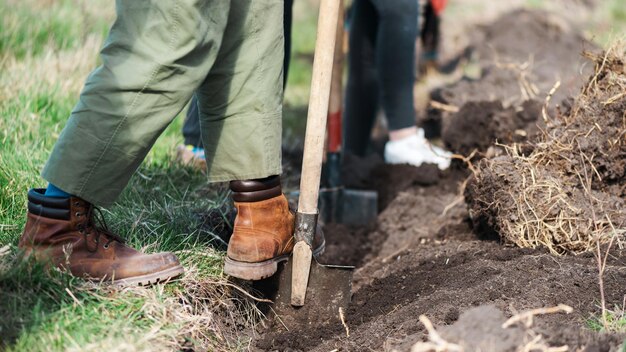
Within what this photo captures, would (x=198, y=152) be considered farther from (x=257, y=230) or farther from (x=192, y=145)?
(x=257, y=230)

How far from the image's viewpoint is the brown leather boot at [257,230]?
8.22ft

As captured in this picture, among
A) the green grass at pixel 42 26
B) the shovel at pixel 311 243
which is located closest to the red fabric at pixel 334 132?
the shovel at pixel 311 243

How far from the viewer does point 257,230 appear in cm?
254

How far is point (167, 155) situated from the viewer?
3.52 meters

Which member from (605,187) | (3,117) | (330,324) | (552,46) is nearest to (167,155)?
(3,117)

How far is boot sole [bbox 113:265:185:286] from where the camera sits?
229cm

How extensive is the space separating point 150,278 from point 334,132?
1958mm

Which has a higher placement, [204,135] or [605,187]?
[204,135]

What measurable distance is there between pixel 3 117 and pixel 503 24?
15.0 feet

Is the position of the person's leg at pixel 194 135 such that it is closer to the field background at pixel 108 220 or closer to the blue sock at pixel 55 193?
the field background at pixel 108 220

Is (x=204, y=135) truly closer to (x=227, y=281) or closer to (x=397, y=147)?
(x=227, y=281)

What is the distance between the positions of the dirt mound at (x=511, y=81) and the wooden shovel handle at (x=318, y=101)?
3.45ft

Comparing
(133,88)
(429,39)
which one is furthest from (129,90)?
(429,39)

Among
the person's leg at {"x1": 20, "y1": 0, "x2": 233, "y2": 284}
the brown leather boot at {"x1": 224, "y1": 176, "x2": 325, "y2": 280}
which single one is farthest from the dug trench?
the person's leg at {"x1": 20, "y1": 0, "x2": 233, "y2": 284}
